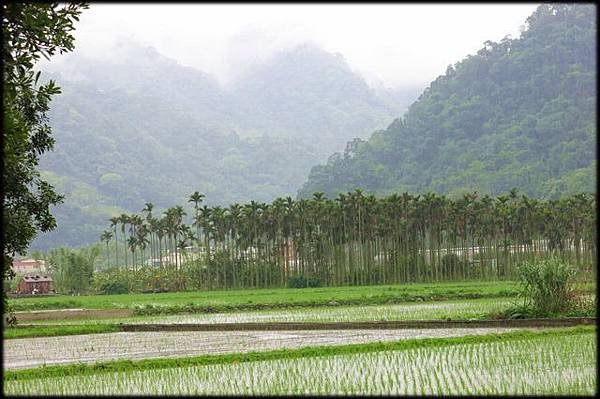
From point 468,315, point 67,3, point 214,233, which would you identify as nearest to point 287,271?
point 214,233

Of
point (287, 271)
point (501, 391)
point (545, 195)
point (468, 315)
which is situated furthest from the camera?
point (545, 195)

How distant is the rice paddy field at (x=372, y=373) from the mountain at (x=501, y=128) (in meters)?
85.8

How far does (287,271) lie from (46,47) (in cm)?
6097

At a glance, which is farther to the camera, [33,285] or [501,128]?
[501,128]

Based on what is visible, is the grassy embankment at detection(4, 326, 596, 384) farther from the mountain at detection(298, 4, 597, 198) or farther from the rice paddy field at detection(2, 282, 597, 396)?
the mountain at detection(298, 4, 597, 198)

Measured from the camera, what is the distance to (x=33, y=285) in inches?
2913

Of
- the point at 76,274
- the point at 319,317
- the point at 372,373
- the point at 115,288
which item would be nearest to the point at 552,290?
the point at 319,317

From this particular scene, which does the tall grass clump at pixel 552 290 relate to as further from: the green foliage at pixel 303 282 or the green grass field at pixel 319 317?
the green foliage at pixel 303 282

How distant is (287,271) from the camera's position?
230 feet

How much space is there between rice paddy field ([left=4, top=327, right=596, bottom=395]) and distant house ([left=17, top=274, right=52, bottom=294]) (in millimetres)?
59659

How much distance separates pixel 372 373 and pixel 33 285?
64.8 meters

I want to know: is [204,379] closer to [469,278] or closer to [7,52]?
[7,52]

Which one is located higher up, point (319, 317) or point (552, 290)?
point (552, 290)

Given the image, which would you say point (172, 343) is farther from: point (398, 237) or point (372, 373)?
point (398, 237)
